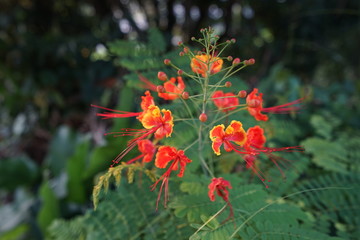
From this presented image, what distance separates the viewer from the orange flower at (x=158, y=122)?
65 centimetres

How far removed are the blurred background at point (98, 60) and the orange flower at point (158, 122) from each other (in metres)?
1.27

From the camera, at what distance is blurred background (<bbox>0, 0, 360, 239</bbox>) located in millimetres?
2316

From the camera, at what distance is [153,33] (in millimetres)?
1226

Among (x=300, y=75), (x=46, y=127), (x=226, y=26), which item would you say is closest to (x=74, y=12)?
(x=46, y=127)

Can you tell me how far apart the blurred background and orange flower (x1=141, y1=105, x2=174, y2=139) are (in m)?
1.27

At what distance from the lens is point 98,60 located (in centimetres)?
263

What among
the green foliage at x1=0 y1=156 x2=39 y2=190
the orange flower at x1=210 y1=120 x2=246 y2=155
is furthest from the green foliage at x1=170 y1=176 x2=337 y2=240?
the green foliage at x1=0 y1=156 x2=39 y2=190

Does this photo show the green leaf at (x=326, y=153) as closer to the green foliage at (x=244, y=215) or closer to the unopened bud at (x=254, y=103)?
the green foliage at (x=244, y=215)

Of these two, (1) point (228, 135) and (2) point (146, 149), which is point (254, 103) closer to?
(1) point (228, 135)

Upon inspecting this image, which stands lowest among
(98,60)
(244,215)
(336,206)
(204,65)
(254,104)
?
(336,206)

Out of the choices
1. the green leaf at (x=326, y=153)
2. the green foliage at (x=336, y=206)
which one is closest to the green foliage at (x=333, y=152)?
the green leaf at (x=326, y=153)

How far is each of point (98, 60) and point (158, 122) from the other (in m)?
2.12

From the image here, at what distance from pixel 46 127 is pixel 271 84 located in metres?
2.21

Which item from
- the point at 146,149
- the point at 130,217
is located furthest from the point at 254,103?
the point at 130,217
